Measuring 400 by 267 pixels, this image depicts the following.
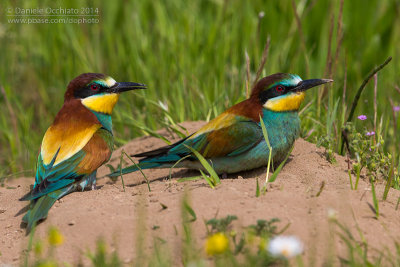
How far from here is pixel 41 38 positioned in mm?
5977

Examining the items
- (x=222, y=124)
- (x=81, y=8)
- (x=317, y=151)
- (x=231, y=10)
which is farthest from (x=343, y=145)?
(x=81, y=8)

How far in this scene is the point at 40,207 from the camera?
3029 millimetres

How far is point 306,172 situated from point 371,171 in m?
0.37

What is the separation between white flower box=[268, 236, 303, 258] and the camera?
2043 millimetres

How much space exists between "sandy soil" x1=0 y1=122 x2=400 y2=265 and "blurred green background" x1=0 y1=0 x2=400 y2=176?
1.37 meters

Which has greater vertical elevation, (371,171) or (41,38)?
(41,38)

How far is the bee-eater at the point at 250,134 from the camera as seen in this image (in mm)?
3584

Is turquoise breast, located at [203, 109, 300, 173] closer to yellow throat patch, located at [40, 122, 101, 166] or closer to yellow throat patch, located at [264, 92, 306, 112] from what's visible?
yellow throat patch, located at [264, 92, 306, 112]

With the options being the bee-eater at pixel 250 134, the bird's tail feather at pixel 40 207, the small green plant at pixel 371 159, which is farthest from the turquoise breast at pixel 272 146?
the bird's tail feather at pixel 40 207

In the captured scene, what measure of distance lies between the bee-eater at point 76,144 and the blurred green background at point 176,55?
0.48 meters

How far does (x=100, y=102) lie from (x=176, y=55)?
125 centimetres

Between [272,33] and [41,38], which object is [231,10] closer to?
[272,33]

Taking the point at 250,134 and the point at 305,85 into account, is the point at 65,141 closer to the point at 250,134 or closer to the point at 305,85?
the point at 250,134

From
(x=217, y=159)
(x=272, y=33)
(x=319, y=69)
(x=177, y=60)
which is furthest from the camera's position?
(x=272, y=33)
